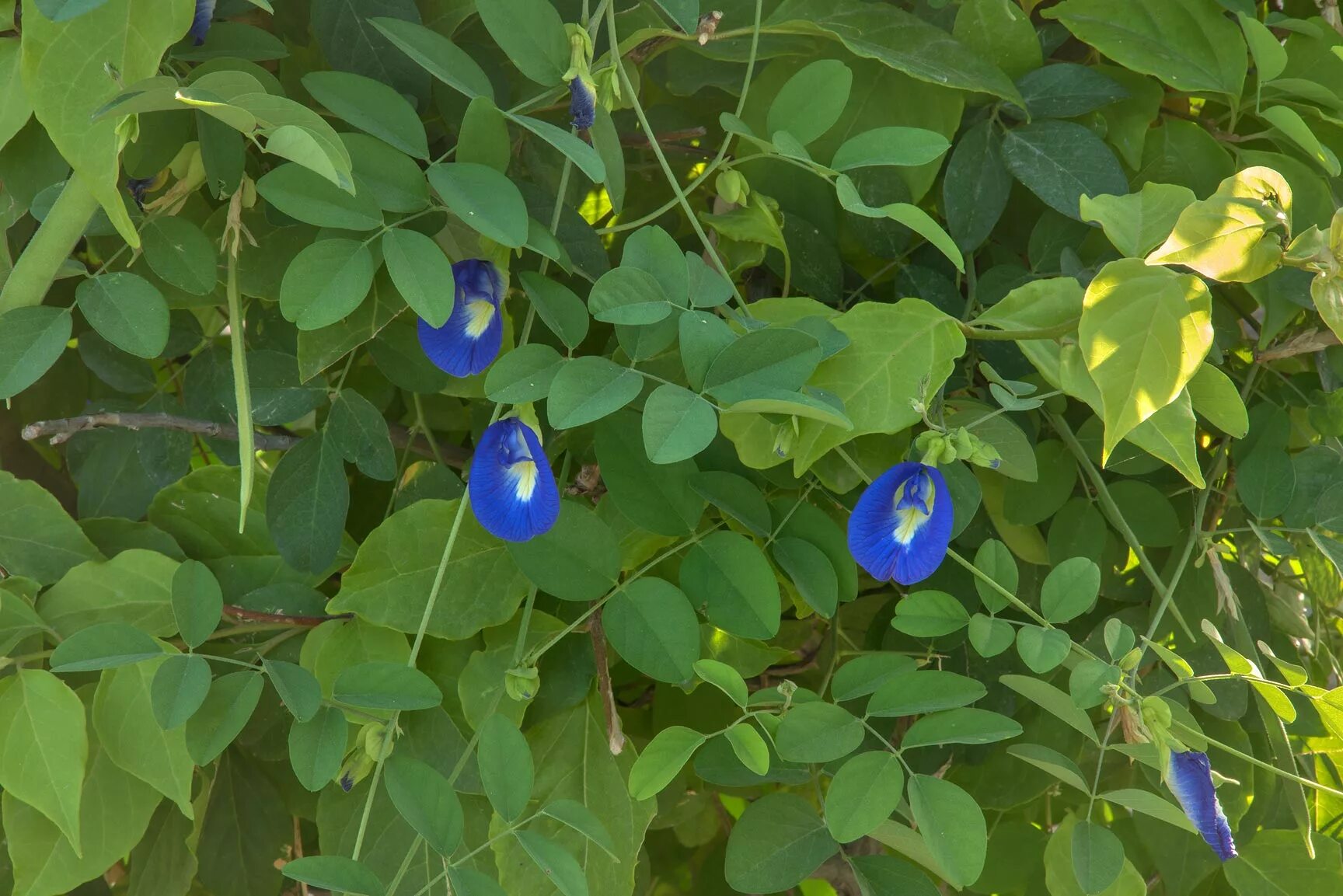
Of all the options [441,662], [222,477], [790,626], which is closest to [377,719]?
[441,662]

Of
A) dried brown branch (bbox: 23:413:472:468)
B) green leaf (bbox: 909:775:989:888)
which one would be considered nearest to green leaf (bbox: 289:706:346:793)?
dried brown branch (bbox: 23:413:472:468)

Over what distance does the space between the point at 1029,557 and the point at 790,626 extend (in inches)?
8.0

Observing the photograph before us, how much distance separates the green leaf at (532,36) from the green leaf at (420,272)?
0.33 ft

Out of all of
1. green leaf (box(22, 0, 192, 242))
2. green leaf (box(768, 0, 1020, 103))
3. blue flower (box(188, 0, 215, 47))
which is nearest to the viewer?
green leaf (box(22, 0, 192, 242))

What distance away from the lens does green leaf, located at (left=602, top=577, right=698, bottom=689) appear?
68 cm

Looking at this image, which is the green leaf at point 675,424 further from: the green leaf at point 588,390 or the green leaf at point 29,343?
the green leaf at point 29,343

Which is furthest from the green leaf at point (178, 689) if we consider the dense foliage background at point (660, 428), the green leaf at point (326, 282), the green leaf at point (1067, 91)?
the green leaf at point (1067, 91)

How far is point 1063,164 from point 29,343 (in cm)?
68

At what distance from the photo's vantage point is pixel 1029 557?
33.6 inches

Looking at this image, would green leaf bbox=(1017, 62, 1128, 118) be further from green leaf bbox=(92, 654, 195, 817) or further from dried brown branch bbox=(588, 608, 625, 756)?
green leaf bbox=(92, 654, 195, 817)

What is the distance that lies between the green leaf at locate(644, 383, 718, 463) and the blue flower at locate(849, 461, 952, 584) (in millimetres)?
111

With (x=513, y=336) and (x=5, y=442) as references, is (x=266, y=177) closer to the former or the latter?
(x=513, y=336)

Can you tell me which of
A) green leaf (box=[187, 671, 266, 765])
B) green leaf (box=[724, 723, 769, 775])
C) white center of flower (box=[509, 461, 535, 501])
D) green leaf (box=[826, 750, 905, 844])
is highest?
white center of flower (box=[509, 461, 535, 501])

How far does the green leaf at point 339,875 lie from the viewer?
0.57 meters
